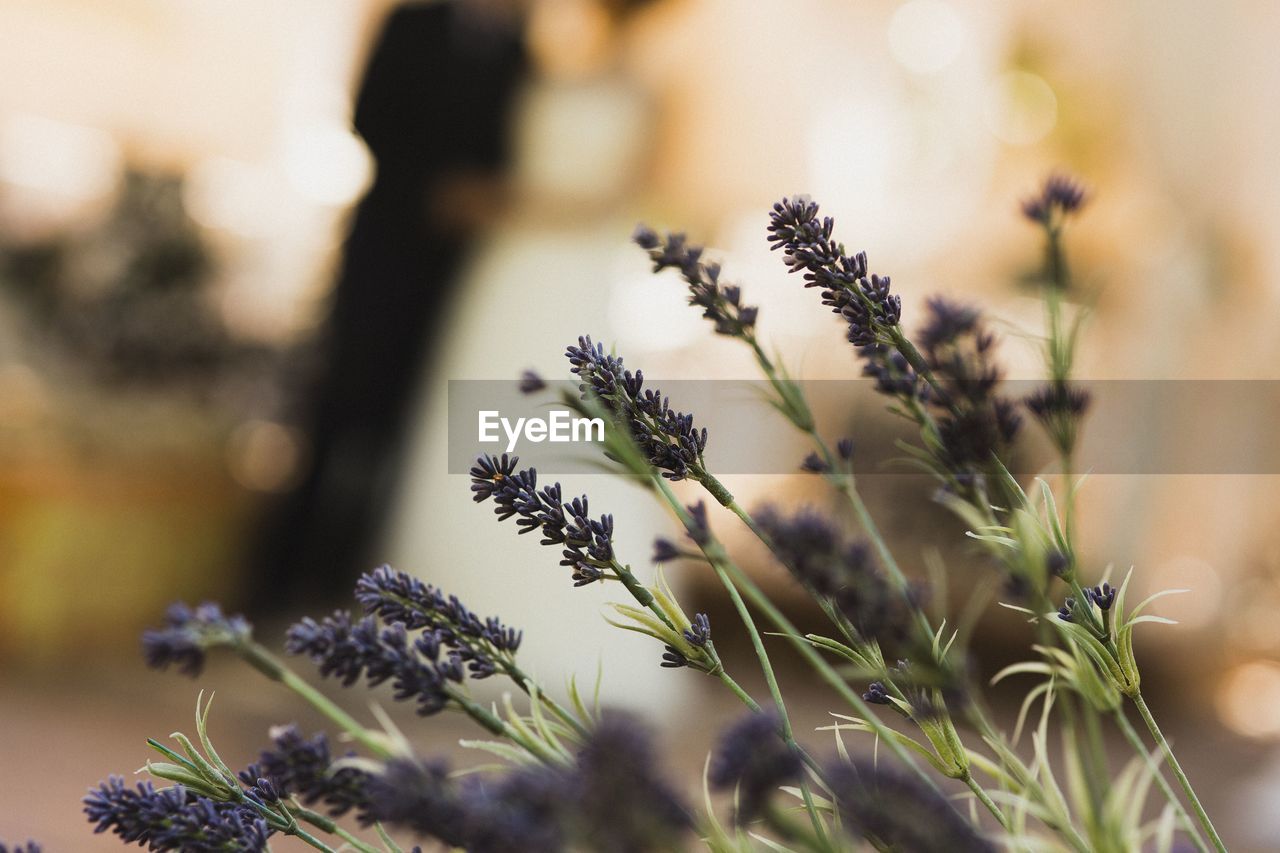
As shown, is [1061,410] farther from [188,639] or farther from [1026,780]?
[188,639]

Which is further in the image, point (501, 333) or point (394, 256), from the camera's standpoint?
point (394, 256)

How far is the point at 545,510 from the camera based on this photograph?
206 millimetres

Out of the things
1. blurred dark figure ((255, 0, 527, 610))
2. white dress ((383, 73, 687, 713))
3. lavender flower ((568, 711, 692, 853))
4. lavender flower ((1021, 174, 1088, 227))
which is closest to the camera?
lavender flower ((568, 711, 692, 853))

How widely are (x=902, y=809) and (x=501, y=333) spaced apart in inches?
64.8

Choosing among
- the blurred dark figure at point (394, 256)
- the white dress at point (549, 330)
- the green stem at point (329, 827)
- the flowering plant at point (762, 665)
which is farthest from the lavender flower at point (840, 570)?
the blurred dark figure at point (394, 256)

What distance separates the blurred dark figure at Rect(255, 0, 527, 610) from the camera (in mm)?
1739

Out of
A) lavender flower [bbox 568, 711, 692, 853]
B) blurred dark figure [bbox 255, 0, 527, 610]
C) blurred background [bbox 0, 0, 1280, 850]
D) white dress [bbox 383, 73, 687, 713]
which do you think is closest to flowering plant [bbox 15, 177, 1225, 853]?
lavender flower [bbox 568, 711, 692, 853]

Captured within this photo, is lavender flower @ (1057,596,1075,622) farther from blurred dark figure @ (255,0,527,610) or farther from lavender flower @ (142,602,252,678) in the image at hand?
blurred dark figure @ (255,0,527,610)

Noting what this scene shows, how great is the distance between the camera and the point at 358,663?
0.58 ft

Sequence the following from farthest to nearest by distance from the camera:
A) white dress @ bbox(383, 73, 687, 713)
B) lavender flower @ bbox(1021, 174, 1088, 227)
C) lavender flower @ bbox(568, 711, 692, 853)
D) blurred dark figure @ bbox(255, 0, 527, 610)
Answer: blurred dark figure @ bbox(255, 0, 527, 610)
white dress @ bbox(383, 73, 687, 713)
lavender flower @ bbox(1021, 174, 1088, 227)
lavender flower @ bbox(568, 711, 692, 853)

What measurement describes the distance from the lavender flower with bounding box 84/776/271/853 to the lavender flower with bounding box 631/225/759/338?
0.13 meters

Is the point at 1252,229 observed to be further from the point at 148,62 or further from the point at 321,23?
the point at 148,62

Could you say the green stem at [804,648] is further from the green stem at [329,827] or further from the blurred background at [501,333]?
the blurred background at [501,333]

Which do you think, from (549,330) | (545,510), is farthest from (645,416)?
(549,330)
